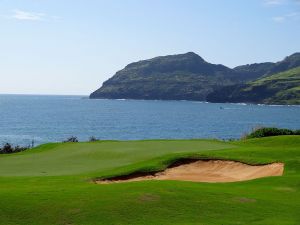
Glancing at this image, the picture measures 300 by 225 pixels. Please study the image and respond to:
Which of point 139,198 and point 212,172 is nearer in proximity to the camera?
point 139,198

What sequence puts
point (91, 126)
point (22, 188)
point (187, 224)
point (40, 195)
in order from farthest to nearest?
point (91, 126)
point (22, 188)
point (40, 195)
point (187, 224)

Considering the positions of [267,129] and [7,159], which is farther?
[267,129]

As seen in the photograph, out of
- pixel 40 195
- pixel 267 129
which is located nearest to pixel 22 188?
pixel 40 195

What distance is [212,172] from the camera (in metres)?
29.5

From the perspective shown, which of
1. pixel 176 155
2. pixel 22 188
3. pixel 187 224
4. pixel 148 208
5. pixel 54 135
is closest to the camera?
pixel 187 224

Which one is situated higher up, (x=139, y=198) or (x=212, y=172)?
(x=139, y=198)

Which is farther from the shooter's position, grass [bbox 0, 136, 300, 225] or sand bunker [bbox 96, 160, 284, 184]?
sand bunker [bbox 96, 160, 284, 184]

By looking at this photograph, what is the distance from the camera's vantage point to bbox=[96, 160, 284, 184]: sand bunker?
27047 millimetres

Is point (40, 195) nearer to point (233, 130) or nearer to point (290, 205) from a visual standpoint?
point (290, 205)

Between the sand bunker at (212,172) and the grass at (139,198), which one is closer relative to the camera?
the grass at (139,198)

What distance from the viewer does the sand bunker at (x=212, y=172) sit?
2705cm

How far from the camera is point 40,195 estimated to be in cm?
1884

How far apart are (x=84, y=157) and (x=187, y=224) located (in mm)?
18887

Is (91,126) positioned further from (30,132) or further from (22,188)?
(22,188)
